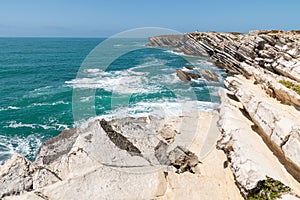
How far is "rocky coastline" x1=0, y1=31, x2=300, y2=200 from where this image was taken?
7.30 metres

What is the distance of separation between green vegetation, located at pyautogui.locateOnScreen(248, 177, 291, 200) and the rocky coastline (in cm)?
3

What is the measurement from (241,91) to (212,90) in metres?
15.5

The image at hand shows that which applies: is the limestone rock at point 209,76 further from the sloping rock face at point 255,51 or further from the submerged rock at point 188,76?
the sloping rock face at point 255,51

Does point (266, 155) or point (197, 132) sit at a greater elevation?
point (266, 155)

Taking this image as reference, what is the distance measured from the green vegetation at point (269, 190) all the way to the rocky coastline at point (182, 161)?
29mm

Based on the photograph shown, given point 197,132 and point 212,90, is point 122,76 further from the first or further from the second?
point 197,132

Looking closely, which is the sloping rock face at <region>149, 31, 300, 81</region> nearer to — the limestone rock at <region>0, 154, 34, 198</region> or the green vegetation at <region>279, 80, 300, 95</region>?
the green vegetation at <region>279, 80, 300, 95</region>

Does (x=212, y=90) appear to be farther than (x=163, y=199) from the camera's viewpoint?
Yes

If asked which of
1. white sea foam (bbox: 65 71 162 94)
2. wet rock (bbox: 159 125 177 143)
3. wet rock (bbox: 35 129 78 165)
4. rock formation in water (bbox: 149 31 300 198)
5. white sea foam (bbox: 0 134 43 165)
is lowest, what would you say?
white sea foam (bbox: 0 134 43 165)

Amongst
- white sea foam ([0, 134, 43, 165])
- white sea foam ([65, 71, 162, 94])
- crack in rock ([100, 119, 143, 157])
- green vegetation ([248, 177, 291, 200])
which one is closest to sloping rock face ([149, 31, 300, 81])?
green vegetation ([248, 177, 291, 200])

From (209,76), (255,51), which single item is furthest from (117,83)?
(255,51)

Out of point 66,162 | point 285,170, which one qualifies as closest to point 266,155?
point 285,170

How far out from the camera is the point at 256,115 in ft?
32.4

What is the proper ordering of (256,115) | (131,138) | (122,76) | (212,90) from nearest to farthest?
(256,115)
(131,138)
(212,90)
(122,76)
